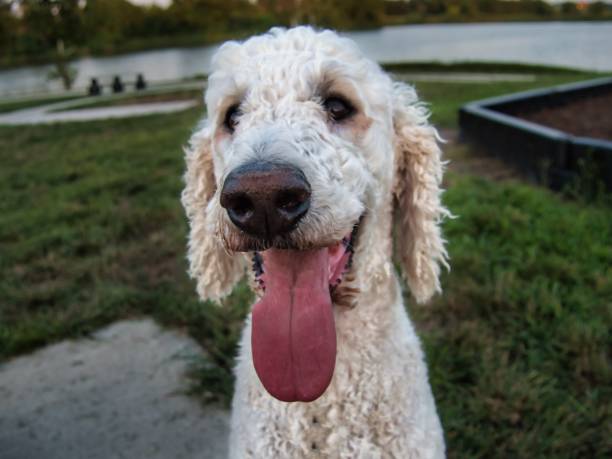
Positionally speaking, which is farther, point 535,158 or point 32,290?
point 535,158

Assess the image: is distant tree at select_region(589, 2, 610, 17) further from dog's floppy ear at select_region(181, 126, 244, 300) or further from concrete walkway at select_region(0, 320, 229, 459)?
dog's floppy ear at select_region(181, 126, 244, 300)

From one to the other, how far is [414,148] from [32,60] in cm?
5190

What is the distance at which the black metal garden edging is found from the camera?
4.30 metres

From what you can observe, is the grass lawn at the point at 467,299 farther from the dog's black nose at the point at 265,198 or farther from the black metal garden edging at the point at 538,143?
the dog's black nose at the point at 265,198

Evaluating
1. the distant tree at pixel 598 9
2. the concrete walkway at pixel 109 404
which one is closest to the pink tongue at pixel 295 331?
the concrete walkway at pixel 109 404

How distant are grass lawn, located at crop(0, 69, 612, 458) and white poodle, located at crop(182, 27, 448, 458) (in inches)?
30.1

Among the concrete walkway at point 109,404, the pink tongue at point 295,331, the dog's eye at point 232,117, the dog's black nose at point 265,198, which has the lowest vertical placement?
the concrete walkway at point 109,404

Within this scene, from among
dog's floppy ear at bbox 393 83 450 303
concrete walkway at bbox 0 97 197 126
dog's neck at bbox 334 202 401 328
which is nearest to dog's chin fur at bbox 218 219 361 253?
dog's neck at bbox 334 202 401 328

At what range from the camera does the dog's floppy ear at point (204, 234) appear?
2.04 metres

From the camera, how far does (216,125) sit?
73.7 inches

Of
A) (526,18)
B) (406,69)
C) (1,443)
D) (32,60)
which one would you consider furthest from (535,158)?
(526,18)

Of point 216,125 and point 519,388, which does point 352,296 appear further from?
point 519,388

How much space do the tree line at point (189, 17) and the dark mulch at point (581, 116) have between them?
3.88 metres

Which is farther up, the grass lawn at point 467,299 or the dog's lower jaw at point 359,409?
the dog's lower jaw at point 359,409
